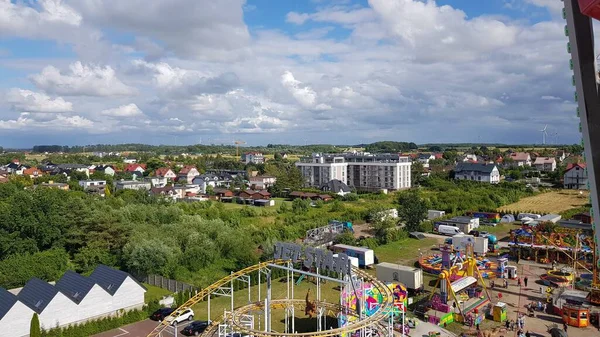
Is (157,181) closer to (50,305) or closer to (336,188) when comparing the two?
(336,188)

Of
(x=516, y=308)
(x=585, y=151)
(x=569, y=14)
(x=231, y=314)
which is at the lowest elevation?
(x=516, y=308)

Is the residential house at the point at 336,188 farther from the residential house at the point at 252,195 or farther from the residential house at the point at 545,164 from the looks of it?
the residential house at the point at 545,164

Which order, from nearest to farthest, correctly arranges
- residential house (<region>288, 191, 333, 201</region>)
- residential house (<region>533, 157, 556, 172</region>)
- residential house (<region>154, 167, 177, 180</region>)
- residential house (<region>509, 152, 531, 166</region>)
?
residential house (<region>288, 191, 333, 201</region>)
residential house (<region>154, 167, 177, 180</region>)
residential house (<region>533, 157, 556, 172</region>)
residential house (<region>509, 152, 531, 166</region>)

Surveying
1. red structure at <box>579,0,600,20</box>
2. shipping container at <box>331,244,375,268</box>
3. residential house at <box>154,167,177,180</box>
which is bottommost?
shipping container at <box>331,244,375,268</box>

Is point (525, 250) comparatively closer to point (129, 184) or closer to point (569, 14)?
point (569, 14)


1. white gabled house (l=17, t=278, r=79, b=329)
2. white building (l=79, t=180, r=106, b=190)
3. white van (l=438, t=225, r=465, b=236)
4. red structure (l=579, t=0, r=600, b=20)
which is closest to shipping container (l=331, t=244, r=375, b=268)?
white van (l=438, t=225, r=465, b=236)

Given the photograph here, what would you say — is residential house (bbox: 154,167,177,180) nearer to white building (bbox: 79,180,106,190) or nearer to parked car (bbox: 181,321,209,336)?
white building (bbox: 79,180,106,190)

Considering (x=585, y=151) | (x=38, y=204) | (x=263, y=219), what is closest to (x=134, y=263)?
(x=38, y=204)
